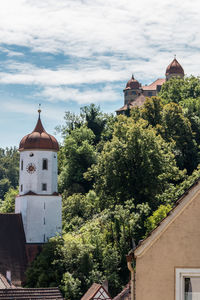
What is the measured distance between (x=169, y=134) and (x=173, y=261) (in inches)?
2496

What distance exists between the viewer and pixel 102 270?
5038 centimetres

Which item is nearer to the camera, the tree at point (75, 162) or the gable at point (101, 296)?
the gable at point (101, 296)

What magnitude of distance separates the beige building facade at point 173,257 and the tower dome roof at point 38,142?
52650 millimetres

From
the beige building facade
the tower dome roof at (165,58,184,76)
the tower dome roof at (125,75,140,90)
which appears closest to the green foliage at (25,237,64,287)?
the beige building facade

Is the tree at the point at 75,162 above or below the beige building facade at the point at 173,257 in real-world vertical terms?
above

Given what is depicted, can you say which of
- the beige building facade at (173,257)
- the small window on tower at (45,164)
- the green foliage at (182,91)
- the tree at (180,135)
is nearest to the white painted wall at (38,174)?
the small window on tower at (45,164)

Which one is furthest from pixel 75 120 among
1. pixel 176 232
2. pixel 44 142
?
pixel 176 232

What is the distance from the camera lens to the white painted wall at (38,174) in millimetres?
58531

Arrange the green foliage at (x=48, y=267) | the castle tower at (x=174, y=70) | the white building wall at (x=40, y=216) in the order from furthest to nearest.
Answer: the castle tower at (x=174, y=70), the white building wall at (x=40, y=216), the green foliage at (x=48, y=267)

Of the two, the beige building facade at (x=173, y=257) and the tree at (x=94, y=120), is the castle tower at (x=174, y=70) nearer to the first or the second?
the tree at (x=94, y=120)

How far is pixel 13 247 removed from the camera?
55219 millimetres

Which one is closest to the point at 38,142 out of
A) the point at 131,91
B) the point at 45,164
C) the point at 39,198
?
the point at 45,164

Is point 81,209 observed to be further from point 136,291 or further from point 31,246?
point 136,291

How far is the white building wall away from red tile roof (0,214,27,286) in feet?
2.01
